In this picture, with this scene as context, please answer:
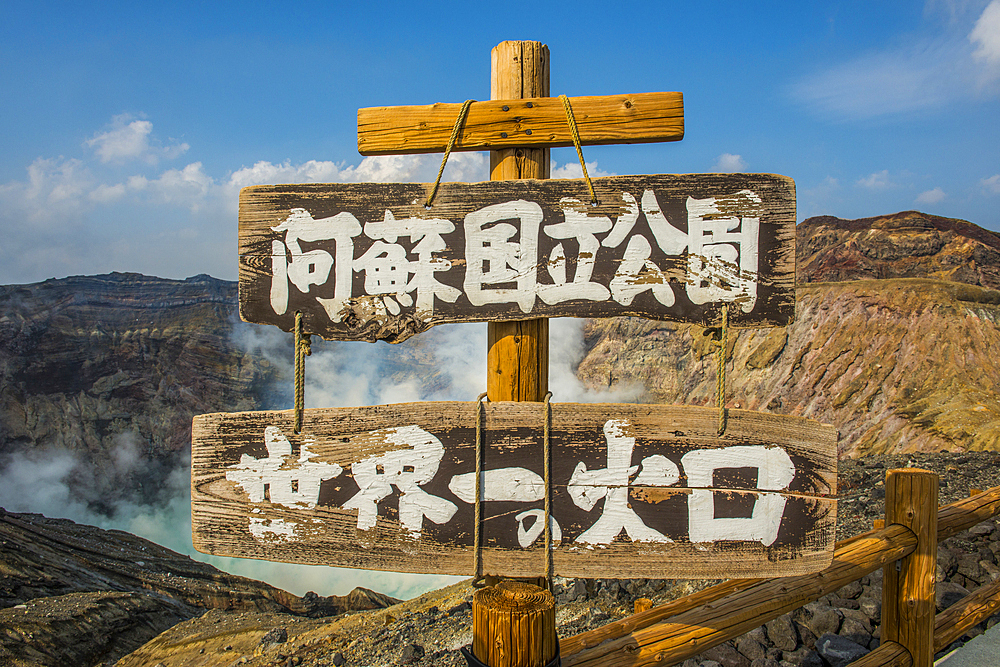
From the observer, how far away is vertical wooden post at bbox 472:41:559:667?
1.38 metres

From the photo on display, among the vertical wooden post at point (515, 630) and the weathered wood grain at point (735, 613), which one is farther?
the weathered wood grain at point (735, 613)

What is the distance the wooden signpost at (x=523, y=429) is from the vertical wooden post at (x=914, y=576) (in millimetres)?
1499

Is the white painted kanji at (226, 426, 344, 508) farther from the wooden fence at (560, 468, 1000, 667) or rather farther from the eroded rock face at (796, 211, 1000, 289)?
the eroded rock face at (796, 211, 1000, 289)

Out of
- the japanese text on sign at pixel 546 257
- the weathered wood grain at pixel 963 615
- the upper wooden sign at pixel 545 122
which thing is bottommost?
the weathered wood grain at pixel 963 615

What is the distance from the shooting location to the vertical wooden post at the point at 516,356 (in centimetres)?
138

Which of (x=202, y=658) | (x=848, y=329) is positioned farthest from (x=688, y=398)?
(x=202, y=658)

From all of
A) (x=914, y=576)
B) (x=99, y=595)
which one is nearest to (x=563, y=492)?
(x=914, y=576)

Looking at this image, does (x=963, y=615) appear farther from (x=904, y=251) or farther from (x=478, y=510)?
(x=904, y=251)

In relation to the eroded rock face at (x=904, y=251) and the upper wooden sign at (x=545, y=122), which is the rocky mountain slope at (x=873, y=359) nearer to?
the eroded rock face at (x=904, y=251)

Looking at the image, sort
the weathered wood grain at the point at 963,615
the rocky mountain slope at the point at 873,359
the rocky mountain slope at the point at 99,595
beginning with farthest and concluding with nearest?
the rocky mountain slope at the point at 873,359 → the rocky mountain slope at the point at 99,595 → the weathered wood grain at the point at 963,615

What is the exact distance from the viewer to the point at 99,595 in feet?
23.3

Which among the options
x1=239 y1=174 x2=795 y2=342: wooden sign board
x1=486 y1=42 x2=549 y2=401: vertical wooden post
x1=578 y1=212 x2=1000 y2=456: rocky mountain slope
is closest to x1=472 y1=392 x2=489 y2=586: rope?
x1=486 y1=42 x2=549 y2=401: vertical wooden post

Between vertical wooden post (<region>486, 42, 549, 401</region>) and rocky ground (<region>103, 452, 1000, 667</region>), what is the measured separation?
2941 mm

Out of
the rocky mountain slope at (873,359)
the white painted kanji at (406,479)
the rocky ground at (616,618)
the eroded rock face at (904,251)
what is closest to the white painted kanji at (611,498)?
the white painted kanji at (406,479)
